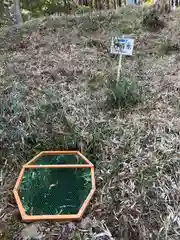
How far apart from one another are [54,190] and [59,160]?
322 mm

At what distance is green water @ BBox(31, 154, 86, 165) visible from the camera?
2.38m

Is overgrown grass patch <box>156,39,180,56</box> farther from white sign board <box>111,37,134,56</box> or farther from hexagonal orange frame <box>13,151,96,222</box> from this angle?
hexagonal orange frame <box>13,151,96,222</box>

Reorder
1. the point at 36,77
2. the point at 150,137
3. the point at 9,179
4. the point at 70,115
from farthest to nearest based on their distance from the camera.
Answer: the point at 36,77
the point at 70,115
the point at 150,137
the point at 9,179

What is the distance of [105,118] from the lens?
2719mm

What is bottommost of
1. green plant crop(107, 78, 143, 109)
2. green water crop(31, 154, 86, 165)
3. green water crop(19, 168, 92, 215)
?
green water crop(19, 168, 92, 215)

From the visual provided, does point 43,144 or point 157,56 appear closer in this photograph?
point 43,144

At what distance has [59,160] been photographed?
2402mm

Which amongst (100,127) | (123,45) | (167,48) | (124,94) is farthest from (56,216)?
(167,48)

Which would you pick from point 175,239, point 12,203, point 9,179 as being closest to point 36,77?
point 9,179

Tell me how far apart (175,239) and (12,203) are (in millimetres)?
1036

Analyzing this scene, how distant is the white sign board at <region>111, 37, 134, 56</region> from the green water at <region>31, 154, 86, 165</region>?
1.08 meters

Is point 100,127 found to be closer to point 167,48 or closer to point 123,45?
point 123,45

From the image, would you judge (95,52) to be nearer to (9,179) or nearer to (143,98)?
(143,98)

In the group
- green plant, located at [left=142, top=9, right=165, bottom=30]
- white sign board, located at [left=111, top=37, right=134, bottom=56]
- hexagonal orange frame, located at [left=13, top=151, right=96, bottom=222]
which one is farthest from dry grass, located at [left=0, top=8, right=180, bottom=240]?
white sign board, located at [left=111, top=37, right=134, bottom=56]
